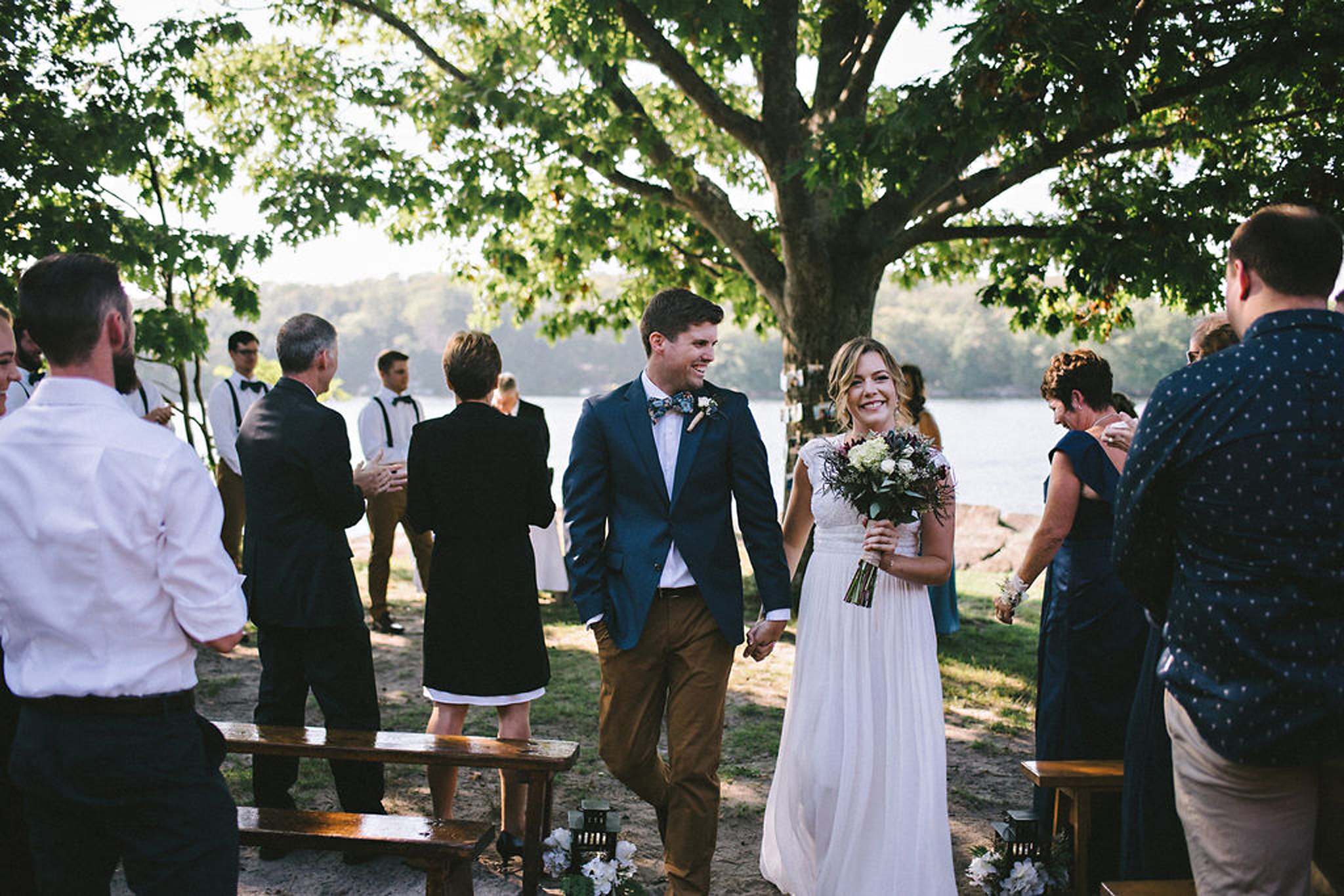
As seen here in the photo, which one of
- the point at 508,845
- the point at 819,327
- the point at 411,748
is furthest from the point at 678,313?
the point at 819,327

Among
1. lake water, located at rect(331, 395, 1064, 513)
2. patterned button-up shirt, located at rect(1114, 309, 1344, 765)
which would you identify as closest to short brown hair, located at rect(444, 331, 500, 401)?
patterned button-up shirt, located at rect(1114, 309, 1344, 765)

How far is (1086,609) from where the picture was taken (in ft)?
14.9

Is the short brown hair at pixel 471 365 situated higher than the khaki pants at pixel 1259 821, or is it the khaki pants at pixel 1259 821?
the short brown hair at pixel 471 365

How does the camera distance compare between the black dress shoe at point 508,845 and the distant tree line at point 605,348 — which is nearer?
the black dress shoe at point 508,845

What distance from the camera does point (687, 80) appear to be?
9.84 meters

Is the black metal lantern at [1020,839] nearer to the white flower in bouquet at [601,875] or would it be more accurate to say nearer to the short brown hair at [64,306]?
the white flower in bouquet at [601,875]

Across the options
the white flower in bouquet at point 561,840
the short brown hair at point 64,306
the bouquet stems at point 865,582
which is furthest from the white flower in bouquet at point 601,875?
the short brown hair at point 64,306

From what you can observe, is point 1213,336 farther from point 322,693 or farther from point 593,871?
Answer: point 322,693

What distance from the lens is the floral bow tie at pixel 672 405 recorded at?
13.6ft

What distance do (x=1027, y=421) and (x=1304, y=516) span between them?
2452 inches

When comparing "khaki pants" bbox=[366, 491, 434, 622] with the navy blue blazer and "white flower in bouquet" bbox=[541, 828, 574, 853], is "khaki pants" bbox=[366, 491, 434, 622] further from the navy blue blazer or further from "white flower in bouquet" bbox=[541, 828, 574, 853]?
the navy blue blazer

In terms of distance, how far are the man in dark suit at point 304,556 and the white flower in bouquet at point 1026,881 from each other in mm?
2931

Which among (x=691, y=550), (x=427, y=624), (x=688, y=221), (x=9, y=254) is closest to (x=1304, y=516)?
(x=691, y=550)

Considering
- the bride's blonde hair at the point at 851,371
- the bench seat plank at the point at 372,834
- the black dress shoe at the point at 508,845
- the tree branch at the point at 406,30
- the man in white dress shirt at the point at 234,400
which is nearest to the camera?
the bench seat plank at the point at 372,834
